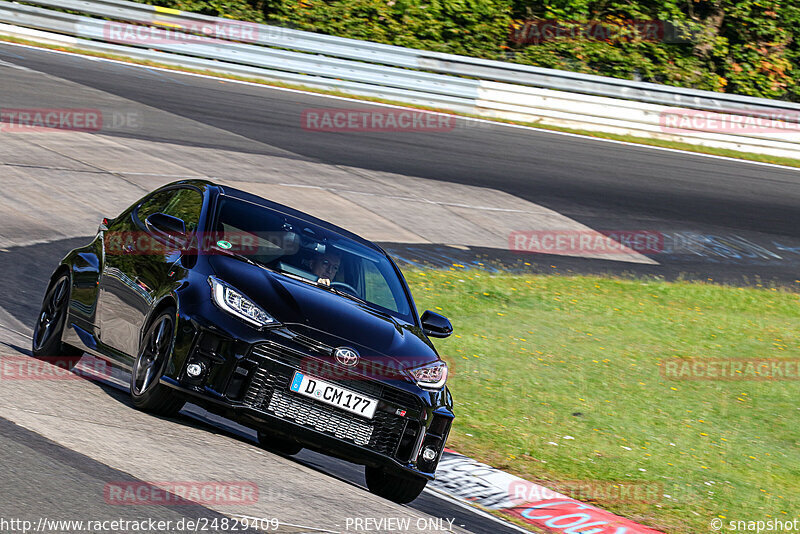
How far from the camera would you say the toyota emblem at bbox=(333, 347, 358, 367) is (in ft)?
19.9

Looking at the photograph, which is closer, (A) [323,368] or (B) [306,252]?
(A) [323,368]

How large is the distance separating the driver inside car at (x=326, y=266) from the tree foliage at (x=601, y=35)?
19744 mm

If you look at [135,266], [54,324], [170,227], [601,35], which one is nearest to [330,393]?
[170,227]

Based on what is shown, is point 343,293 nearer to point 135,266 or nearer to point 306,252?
point 306,252

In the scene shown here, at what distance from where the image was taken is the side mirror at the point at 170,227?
22.1 ft

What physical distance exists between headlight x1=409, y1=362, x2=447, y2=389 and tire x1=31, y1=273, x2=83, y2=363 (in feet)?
9.06

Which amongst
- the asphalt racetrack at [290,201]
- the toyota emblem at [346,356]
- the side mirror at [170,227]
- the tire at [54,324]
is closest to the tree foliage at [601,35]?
the asphalt racetrack at [290,201]

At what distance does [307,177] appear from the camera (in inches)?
662

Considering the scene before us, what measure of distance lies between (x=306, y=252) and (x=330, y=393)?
1.35m

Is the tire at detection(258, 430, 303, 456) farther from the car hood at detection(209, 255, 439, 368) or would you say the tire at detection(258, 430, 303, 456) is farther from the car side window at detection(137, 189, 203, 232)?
the car side window at detection(137, 189, 203, 232)

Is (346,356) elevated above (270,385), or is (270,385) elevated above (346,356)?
(346,356)

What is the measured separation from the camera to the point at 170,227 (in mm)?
6781

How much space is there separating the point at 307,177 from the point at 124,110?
3774 millimetres

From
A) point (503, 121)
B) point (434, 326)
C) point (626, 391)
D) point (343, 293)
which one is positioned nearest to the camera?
point (343, 293)
